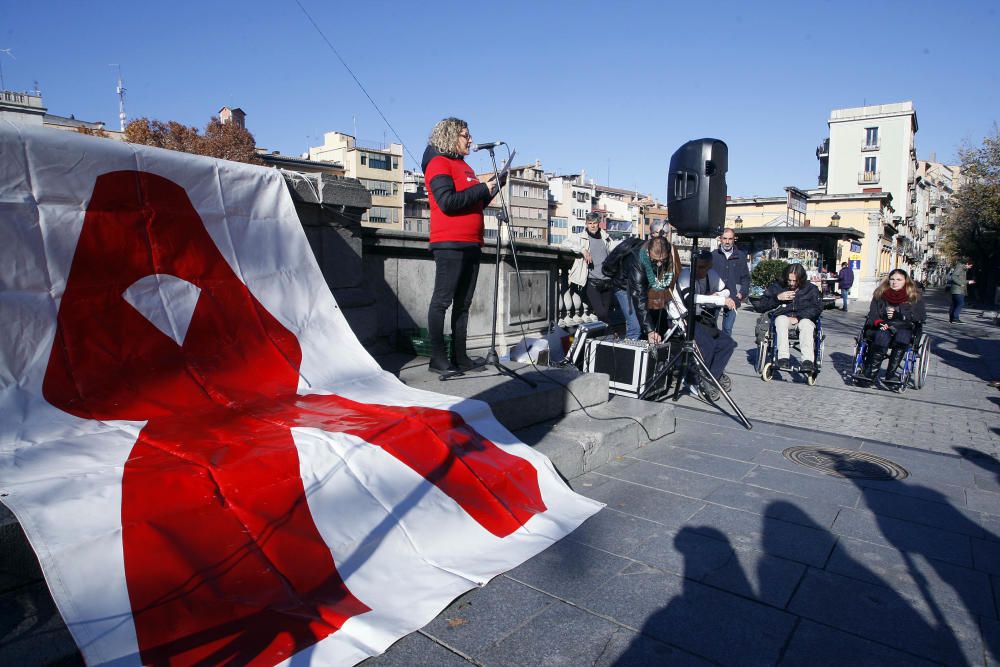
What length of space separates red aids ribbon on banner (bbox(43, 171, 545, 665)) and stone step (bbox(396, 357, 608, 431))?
607mm

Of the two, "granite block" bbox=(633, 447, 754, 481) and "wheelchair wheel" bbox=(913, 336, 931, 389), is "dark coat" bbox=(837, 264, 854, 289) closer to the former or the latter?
"wheelchair wheel" bbox=(913, 336, 931, 389)

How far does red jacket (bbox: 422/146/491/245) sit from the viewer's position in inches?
182

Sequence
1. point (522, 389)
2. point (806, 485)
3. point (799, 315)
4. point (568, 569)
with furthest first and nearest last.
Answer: point (799, 315) → point (522, 389) → point (806, 485) → point (568, 569)

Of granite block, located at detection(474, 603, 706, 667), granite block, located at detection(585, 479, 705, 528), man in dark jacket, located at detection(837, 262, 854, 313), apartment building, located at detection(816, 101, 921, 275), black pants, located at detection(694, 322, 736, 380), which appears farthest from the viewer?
apartment building, located at detection(816, 101, 921, 275)

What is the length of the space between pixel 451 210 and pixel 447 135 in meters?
0.58

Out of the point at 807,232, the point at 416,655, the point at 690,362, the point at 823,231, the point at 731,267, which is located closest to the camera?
the point at 416,655

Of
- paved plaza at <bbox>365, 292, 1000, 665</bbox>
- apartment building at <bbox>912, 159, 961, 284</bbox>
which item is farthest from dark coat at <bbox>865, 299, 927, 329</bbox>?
apartment building at <bbox>912, 159, 961, 284</bbox>

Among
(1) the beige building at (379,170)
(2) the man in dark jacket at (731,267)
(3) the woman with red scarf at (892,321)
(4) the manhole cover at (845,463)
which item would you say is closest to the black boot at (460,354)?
→ (4) the manhole cover at (845,463)

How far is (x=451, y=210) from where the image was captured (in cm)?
465

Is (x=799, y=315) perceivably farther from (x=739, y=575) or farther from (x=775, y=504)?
(x=739, y=575)

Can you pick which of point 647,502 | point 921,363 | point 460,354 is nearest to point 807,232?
point 921,363

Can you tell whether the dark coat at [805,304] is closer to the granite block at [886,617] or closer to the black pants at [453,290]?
the black pants at [453,290]

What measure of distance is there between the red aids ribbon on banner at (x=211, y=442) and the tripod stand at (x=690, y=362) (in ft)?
9.85

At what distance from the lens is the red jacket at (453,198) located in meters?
4.62
